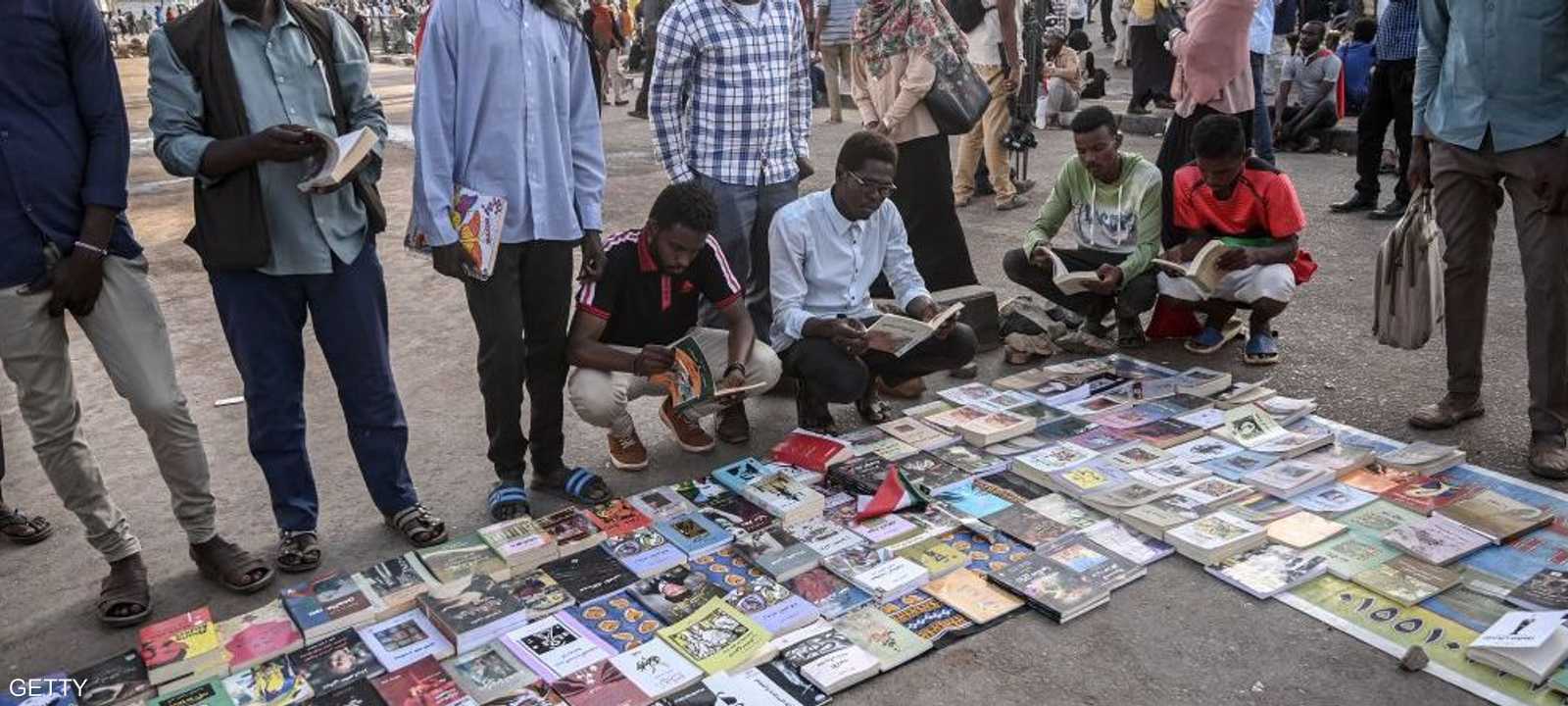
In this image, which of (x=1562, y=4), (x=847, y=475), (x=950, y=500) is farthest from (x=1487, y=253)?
(x=847, y=475)

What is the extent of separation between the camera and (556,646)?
107 inches

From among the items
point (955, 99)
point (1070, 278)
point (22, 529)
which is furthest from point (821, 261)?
point (22, 529)

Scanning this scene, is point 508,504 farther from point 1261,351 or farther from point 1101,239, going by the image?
point 1261,351

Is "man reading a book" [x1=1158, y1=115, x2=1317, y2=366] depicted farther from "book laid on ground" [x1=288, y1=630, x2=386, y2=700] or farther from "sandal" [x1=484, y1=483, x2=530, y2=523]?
"book laid on ground" [x1=288, y1=630, x2=386, y2=700]

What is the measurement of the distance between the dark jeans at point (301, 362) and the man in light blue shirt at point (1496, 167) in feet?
11.4

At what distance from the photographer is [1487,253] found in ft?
12.3

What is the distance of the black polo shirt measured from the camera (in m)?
3.66

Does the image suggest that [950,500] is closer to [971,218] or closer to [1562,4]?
[1562,4]

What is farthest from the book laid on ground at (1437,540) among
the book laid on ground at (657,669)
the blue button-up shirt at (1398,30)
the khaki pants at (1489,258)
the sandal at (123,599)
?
the blue button-up shirt at (1398,30)

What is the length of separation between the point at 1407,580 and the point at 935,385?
2.08 m

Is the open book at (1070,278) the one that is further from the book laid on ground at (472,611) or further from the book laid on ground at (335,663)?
the book laid on ground at (335,663)

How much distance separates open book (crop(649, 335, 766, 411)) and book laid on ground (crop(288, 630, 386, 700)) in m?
1.24

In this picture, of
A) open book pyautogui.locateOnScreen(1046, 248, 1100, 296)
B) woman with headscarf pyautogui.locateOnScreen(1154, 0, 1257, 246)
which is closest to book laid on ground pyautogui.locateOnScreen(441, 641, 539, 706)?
open book pyautogui.locateOnScreen(1046, 248, 1100, 296)

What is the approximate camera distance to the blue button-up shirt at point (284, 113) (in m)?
2.81
